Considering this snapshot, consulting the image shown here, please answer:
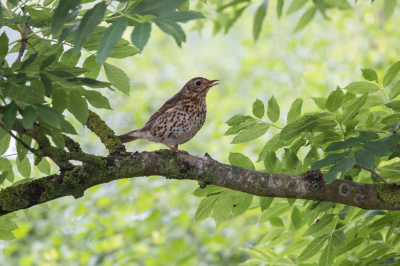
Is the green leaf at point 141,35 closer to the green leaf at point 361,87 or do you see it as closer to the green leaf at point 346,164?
the green leaf at point 346,164

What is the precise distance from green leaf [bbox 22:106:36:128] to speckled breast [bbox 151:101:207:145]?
8.67 feet

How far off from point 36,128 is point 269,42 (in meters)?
9.53

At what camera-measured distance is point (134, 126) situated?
1031 cm

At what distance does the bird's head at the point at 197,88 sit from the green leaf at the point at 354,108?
2340 mm

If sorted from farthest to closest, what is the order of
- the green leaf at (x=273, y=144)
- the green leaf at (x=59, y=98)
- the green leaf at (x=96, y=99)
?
the green leaf at (x=273, y=144)
the green leaf at (x=96, y=99)
the green leaf at (x=59, y=98)

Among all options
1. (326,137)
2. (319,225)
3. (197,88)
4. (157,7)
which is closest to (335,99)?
(326,137)

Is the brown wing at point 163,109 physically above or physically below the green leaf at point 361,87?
above

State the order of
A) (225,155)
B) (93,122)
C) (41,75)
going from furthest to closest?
(225,155) < (93,122) < (41,75)

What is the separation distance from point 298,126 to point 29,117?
1.55 meters

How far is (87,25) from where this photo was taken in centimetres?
157

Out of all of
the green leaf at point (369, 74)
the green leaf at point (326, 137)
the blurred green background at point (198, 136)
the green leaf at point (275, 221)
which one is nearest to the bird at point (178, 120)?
the blurred green background at point (198, 136)

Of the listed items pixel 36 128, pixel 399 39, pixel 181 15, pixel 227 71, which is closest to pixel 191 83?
pixel 36 128

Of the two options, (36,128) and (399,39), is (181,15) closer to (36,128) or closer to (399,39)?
(36,128)

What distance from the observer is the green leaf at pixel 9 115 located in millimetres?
1657
